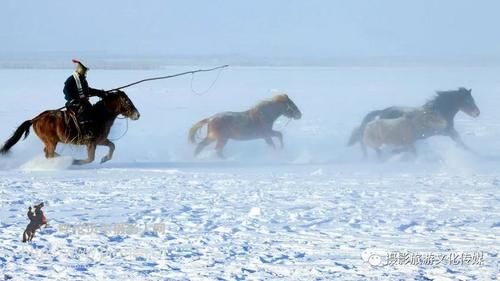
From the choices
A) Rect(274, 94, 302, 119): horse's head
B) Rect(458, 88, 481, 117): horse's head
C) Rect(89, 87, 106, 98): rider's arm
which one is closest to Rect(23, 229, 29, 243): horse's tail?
Rect(89, 87, 106, 98): rider's arm

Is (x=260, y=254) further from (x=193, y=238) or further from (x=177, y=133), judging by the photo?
(x=177, y=133)

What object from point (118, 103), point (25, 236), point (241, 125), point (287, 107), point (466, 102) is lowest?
point (25, 236)

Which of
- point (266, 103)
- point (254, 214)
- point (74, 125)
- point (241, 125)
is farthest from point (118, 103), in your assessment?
point (254, 214)

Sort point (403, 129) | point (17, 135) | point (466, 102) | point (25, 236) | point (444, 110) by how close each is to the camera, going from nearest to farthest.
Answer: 1. point (25, 236)
2. point (17, 135)
3. point (403, 129)
4. point (444, 110)
5. point (466, 102)

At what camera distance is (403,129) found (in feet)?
39.7

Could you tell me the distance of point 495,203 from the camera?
7.71 meters

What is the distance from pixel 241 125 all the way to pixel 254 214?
581cm

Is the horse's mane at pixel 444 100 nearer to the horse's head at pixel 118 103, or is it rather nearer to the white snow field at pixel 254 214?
the white snow field at pixel 254 214

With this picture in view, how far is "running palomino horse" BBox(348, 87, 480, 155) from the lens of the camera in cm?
1239

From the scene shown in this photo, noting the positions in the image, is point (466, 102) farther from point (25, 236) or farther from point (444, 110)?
point (25, 236)

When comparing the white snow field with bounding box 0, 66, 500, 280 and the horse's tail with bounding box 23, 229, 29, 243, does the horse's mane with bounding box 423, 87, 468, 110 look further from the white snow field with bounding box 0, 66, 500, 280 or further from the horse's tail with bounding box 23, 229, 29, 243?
the horse's tail with bounding box 23, 229, 29, 243

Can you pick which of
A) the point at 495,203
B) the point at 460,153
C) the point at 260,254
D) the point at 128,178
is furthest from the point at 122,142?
the point at 260,254

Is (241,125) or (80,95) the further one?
(241,125)

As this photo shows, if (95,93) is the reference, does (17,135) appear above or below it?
below
